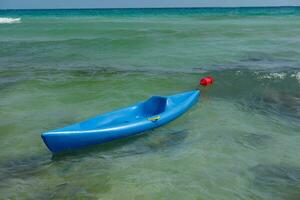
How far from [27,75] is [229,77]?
6.72m

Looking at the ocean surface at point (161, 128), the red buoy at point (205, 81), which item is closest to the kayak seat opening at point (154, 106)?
the ocean surface at point (161, 128)

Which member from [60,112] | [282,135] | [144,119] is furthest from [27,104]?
[282,135]

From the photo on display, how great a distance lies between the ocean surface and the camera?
6285 millimetres

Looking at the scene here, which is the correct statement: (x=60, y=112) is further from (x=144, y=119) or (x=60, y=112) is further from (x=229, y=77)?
(x=229, y=77)

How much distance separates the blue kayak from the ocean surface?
24 centimetres

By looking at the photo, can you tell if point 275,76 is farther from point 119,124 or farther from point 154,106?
point 119,124

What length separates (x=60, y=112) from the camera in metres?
10.0

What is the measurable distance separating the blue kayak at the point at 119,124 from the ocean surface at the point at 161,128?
0.24 meters

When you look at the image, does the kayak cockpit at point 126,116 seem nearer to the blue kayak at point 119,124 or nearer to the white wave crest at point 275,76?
the blue kayak at point 119,124

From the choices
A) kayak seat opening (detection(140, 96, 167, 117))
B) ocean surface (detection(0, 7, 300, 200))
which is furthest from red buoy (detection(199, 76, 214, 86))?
kayak seat opening (detection(140, 96, 167, 117))

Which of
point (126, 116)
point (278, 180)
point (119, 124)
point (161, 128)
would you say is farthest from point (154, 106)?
point (278, 180)

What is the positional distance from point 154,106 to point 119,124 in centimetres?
136

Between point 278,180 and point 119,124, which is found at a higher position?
point 119,124

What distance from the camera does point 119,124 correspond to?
776 centimetres
